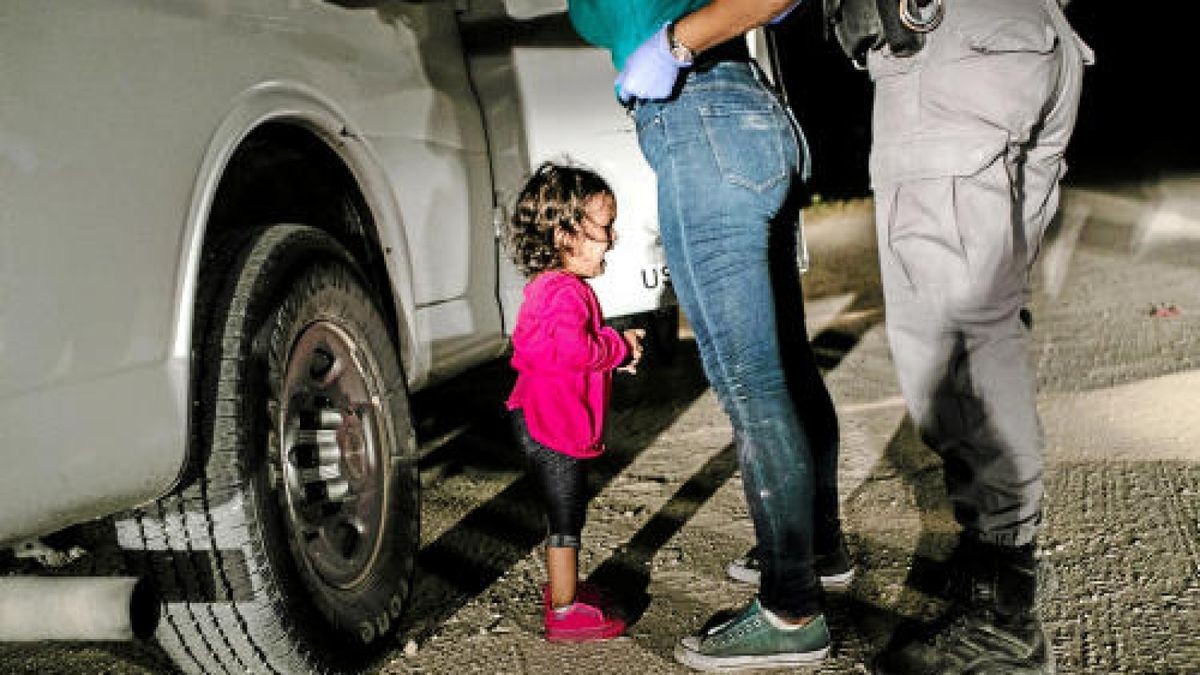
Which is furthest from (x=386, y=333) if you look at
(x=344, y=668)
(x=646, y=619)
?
(x=646, y=619)

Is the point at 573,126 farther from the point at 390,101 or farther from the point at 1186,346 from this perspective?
the point at 1186,346

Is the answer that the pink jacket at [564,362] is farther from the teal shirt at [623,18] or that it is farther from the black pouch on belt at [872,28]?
the black pouch on belt at [872,28]

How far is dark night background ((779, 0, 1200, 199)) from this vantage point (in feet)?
44.6

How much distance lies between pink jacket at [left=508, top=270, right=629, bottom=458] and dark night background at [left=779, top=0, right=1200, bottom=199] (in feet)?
35.8

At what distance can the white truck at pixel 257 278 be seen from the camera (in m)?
1.59

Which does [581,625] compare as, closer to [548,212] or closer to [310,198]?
[548,212]

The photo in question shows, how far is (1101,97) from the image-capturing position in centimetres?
1789

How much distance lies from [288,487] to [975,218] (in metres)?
1.47

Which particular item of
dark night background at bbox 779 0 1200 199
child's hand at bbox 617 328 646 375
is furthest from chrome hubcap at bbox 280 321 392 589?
dark night background at bbox 779 0 1200 199

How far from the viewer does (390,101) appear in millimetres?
2613

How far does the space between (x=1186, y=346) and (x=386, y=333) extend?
3313mm

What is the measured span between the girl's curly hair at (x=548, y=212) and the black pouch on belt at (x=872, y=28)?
2.18 ft

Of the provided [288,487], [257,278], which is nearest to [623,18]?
[257,278]

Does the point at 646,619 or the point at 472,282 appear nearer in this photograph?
the point at 646,619
